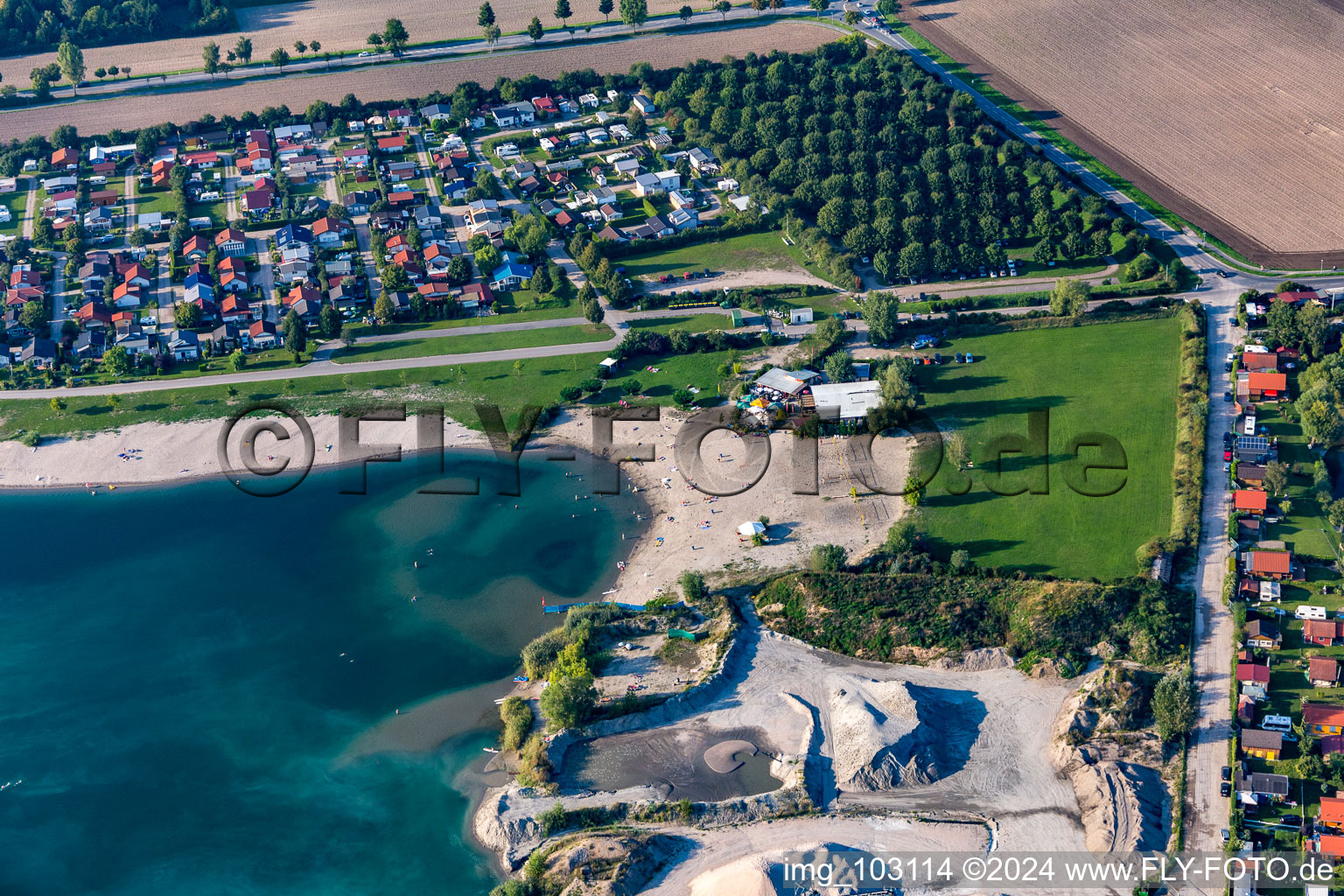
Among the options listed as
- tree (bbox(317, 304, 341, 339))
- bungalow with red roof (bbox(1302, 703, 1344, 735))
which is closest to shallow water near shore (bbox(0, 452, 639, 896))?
tree (bbox(317, 304, 341, 339))

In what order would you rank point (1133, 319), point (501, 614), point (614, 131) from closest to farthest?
point (501, 614)
point (1133, 319)
point (614, 131)

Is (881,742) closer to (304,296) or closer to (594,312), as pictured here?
(594,312)

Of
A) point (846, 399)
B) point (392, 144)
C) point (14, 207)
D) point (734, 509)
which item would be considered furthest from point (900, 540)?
point (14, 207)

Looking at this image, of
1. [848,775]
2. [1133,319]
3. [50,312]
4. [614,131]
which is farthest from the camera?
[614,131]

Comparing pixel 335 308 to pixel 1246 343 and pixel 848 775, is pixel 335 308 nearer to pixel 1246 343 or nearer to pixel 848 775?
pixel 848 775

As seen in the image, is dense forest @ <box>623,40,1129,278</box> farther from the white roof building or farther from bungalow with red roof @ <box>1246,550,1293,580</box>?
bungalow with red roof @ <box>1246,550,1293,580</box>

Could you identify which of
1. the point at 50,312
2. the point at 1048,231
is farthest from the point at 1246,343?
the point at 50,312
